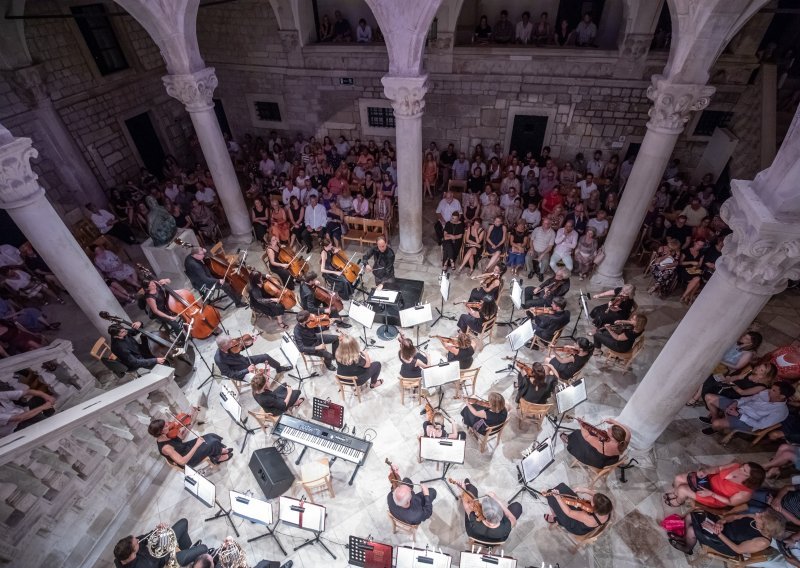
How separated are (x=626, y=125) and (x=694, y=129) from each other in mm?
1598

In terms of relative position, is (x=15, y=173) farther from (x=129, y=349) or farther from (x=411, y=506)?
(x=411, y=506)

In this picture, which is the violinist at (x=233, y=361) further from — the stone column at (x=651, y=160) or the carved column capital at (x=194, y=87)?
the stone column at (x=651, y=160)

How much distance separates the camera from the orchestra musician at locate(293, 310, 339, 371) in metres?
6.05

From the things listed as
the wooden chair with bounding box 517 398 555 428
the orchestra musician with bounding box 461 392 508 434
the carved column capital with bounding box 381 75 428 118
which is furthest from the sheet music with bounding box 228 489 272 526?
the carved column capital with bounding box 381 75 428 118

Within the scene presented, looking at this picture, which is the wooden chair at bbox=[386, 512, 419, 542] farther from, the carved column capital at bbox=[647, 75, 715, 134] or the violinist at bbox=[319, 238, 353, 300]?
the carved column capital at bbox=[647, 75, 715, 134]

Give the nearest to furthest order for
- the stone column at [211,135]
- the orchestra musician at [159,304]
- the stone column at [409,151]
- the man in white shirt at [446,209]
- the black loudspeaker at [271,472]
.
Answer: the black loudspeaker at [271,472], the orchestra musician at [159,304], the stone column at [409,151], the stone column at [211,135], the man in white shirt at [446,209]

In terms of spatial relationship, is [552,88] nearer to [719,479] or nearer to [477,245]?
[477,245]

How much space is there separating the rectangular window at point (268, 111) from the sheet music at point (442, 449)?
11.4 m

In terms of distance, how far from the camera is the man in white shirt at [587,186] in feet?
29.8

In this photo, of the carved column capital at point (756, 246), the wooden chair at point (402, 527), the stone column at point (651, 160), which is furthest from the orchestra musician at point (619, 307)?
the wooden chair at point (402, 527)

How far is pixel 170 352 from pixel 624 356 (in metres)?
6.71

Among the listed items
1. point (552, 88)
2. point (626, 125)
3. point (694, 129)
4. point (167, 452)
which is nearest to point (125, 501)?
point (167, 452)

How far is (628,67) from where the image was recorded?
9438 mm

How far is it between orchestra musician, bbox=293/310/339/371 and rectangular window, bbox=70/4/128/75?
9637 millimetres
